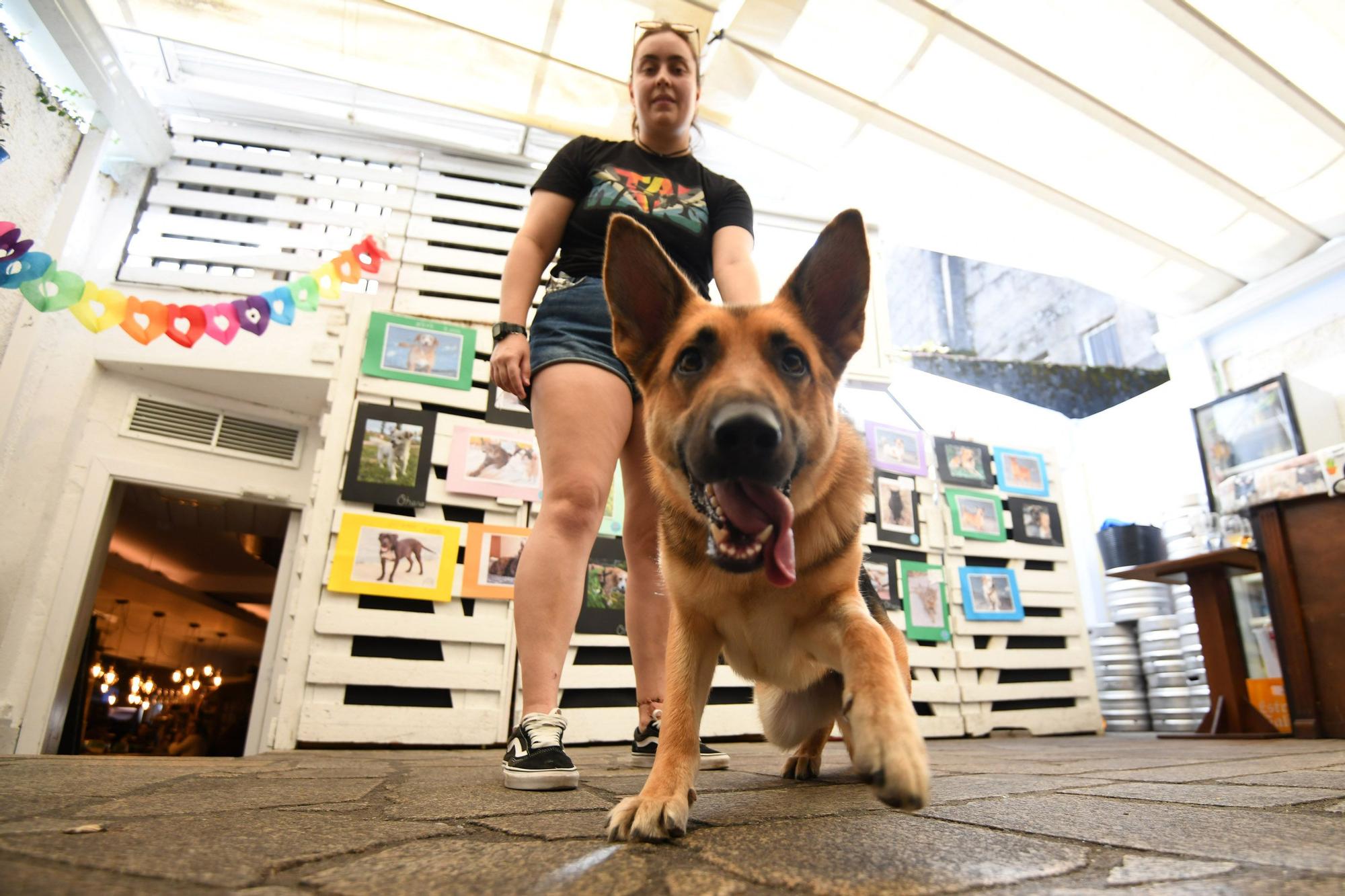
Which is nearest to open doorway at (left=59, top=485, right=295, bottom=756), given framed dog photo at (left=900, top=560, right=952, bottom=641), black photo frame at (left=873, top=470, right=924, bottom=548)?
black photo frame at (left=873, top=470, right=924, bottom=548)

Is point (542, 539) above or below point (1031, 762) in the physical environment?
above

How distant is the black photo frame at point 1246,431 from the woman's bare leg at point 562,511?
6.19 metres

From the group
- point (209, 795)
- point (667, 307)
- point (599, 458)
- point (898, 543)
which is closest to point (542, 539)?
point (599, 458)

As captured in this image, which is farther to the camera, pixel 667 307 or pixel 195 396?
pixel 195 396

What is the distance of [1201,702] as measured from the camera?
5.46 m

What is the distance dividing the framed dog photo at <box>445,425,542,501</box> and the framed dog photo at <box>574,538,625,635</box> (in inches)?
22.5

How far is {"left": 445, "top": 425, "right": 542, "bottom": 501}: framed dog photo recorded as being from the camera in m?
4.15

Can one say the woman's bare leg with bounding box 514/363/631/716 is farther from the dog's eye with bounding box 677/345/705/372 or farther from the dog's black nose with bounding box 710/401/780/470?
the dog's black nose with bounding box 710/401/780/470

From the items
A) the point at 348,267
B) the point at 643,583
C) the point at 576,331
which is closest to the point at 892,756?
the point at 643,583

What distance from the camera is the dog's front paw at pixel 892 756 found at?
2.87 feet

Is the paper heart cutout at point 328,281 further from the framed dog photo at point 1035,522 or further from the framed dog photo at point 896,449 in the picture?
the framed dog photo at point 1035,522

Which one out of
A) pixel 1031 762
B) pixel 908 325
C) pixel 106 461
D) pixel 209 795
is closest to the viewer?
pixel 209 795

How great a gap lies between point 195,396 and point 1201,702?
318 inches

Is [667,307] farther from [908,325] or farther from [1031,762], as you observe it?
[908,325]
